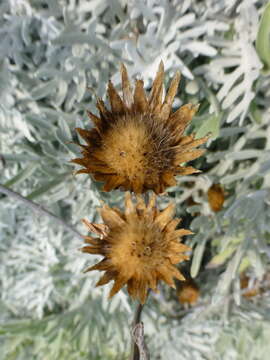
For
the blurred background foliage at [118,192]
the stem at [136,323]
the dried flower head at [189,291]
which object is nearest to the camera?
the stem at [136,323]

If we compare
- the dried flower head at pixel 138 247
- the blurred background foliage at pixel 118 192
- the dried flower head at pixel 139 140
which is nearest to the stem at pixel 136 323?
the dried flower head at pixel 138 247

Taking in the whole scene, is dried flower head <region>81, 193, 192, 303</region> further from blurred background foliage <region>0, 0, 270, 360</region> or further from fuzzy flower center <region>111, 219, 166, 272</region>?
blurred background foliage <region>0, 0, 270, 360</region>

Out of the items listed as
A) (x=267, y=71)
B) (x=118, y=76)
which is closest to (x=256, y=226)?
(x=267, y=71)

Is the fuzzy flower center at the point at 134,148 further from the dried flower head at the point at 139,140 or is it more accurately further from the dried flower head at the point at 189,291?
the dried flower head at the point at 189,291

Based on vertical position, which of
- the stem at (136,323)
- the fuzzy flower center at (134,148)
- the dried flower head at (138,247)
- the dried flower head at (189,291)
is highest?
the fuzzy flower center at (134,148)

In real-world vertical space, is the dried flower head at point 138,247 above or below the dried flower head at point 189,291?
below

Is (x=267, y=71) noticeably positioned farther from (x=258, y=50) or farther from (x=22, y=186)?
(x=22, y=186)

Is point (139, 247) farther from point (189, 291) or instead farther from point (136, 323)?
point (189, 291)
